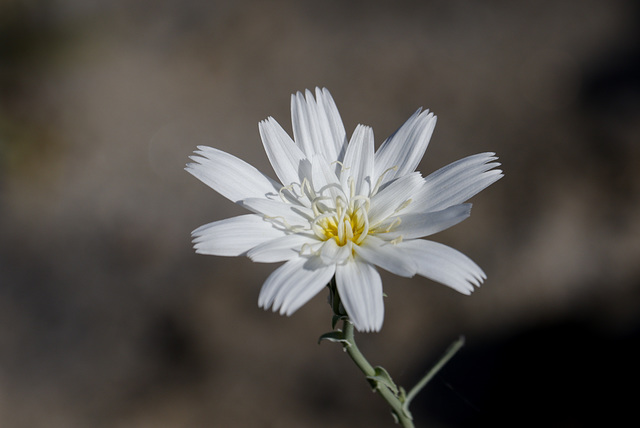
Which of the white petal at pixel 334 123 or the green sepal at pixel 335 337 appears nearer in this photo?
the green sepal at pixel 335 337

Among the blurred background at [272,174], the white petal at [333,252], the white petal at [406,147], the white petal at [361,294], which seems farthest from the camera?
the blurred background at [272,174]

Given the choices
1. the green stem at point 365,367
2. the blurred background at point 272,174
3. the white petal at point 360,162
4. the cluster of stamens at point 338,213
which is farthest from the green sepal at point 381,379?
the blurred background at point 272,174

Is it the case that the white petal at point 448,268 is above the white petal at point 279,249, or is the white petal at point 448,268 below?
below

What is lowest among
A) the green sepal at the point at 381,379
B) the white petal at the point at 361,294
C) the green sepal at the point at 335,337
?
the green sepal at the point at 381,379

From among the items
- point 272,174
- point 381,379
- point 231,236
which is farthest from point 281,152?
point 272,174

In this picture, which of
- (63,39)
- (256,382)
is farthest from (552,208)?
(63,39)

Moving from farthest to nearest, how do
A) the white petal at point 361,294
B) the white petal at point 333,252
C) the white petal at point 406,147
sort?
the white petal at point 406,147, the white petal at point 333,252, the white petal at point 361,294

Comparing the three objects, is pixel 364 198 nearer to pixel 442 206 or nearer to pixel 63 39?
pixel 442 206

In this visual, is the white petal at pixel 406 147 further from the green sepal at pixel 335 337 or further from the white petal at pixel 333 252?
the green sepal at pixel 335 337
